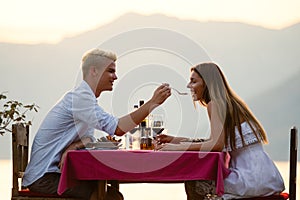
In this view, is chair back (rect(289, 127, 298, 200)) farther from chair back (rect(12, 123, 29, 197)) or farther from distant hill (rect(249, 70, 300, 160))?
distant hill (rect(249, 70, 300, 160))

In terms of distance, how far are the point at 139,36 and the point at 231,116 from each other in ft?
12.5

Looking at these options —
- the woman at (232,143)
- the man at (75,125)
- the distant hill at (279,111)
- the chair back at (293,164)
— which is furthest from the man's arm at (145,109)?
the distant hill at (279,111)

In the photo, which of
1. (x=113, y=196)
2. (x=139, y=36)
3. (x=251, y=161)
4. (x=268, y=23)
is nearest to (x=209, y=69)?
(x=251, y=161)

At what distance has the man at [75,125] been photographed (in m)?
2.79

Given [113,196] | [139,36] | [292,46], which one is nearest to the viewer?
[113,196]

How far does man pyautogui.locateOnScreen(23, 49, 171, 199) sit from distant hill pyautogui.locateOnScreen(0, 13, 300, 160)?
3.82 metres

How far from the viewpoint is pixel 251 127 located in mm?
2879

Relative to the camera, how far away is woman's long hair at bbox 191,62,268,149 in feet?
9.27

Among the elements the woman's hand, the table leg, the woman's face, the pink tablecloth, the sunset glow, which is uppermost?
the sunset glow

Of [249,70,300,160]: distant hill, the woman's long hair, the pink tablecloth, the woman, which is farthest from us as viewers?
[249,70,300,160]: distant hill

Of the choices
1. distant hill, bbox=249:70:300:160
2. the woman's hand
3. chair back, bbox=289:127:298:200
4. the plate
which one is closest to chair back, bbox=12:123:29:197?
the plate

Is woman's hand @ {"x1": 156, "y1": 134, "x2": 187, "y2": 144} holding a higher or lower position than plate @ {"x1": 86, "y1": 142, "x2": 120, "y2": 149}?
higher

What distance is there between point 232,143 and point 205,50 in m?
4.13

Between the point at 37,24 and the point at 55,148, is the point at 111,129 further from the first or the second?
the point at 37,24
